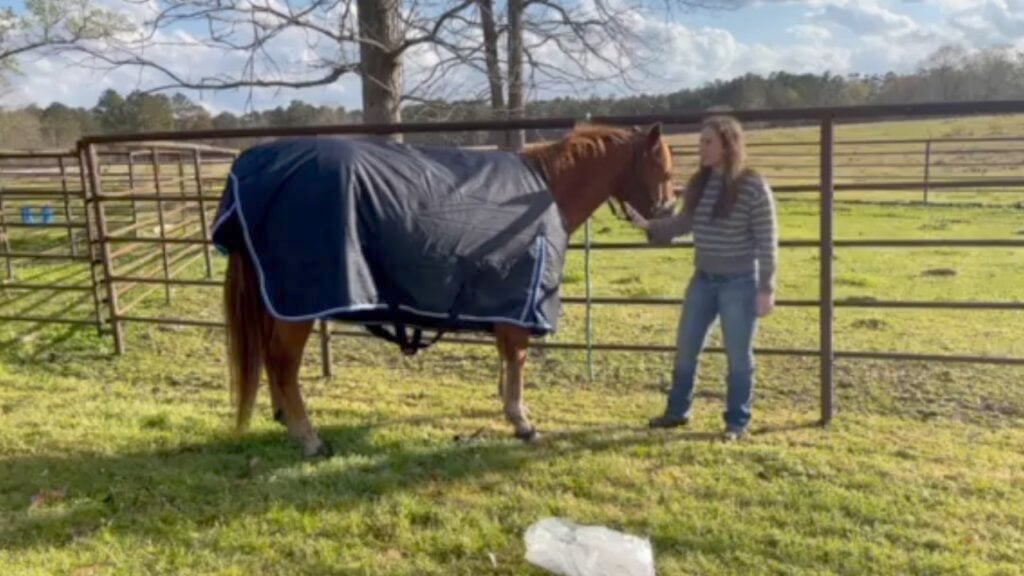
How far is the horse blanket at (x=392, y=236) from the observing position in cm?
311

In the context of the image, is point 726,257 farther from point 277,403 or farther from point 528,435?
point 277,403

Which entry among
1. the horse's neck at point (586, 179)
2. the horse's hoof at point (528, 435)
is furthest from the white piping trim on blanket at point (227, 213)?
the horse's hoof at point (528, 435)

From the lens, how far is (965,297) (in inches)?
269

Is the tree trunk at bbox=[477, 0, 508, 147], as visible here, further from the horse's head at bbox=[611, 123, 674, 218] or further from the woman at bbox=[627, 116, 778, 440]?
the woman at bbox=[627, 116, 778, 440]

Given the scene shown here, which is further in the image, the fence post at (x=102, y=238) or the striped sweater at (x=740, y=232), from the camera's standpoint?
the fence post at (x=102, y=238)

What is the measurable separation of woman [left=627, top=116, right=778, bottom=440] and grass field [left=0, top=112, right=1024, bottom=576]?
10.0 inches

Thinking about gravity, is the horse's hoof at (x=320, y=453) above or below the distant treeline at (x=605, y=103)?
A: below

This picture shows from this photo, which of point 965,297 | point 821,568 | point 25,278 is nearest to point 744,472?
point 821,568

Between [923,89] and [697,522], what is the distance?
75.1 ft

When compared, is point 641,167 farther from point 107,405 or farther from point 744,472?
point 107,405

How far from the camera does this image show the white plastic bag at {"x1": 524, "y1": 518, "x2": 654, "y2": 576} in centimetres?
244

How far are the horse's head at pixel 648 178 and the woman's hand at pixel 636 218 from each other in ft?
0.08

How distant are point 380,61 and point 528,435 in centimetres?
439

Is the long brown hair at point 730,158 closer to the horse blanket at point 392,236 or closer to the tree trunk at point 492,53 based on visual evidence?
the horse blanket at point 392,236
